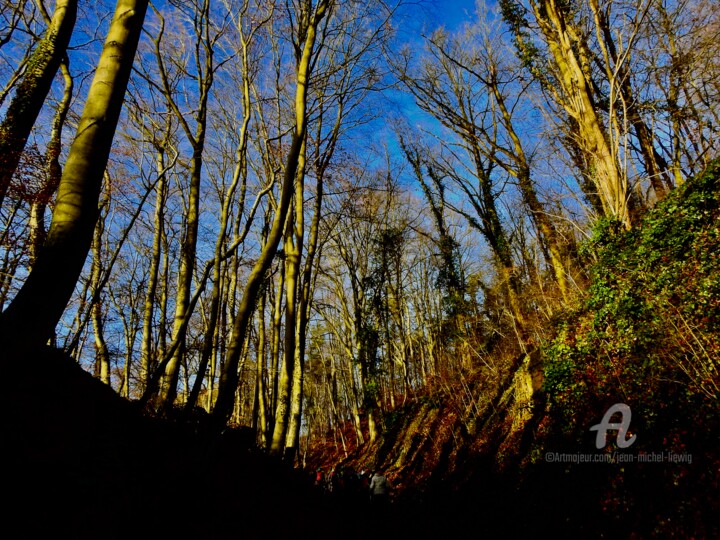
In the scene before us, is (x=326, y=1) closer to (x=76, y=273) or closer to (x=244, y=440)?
(x=76, y=273)

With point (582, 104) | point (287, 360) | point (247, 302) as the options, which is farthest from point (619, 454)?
point (582, 104)

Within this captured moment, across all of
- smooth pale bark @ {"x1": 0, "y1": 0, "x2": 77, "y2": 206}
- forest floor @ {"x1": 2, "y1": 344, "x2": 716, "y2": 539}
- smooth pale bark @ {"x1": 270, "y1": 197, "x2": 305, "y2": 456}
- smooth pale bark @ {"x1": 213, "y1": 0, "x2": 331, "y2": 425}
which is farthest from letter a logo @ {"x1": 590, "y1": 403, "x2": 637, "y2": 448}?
smooth pale bark @ {"x1": 0, "y1": 0, "x2": 77, "y2": 206}

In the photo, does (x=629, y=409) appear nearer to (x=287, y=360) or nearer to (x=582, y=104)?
(x=287, y=360)

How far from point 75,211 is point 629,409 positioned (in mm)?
7743

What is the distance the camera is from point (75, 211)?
230 centimetres

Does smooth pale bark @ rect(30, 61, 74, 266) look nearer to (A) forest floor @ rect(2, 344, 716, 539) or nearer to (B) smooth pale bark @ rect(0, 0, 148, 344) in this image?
(A) forest floor @ rect(2, 344, 716, 539)

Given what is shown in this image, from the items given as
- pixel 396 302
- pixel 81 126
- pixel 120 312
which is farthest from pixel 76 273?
pixel 396 302

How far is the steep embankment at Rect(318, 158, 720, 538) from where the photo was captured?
186 inches

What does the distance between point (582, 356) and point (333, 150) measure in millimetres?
8191

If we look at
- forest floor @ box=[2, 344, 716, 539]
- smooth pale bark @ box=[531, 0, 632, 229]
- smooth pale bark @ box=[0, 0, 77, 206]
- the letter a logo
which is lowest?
forest floor @ box=[2, 344, 716, 539]

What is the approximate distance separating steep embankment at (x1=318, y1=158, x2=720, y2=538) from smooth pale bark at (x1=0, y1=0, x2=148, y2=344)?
6.49 meters

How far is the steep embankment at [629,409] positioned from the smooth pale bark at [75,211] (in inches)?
255

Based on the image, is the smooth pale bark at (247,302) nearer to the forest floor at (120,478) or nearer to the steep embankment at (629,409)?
the forest floor at (120,478)

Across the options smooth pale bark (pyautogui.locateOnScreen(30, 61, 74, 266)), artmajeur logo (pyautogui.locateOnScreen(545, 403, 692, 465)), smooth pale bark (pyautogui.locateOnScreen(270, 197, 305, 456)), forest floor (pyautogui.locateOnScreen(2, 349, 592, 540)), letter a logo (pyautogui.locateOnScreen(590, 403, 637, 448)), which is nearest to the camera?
forest floor (pyautogui.locateOnScreen(2, 349, 592, 540))
